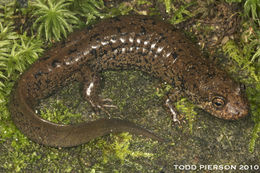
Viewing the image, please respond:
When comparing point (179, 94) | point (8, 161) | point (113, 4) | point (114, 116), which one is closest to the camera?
point (8, 161)

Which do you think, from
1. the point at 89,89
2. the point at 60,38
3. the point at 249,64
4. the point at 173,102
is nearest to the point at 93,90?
the point at 89,89

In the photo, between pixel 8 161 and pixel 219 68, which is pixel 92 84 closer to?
pixel 8 161

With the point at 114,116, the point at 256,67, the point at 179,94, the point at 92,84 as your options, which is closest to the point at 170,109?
the point at 179,94

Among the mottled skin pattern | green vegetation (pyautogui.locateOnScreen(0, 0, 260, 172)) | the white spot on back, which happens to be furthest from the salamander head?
the white spot on back

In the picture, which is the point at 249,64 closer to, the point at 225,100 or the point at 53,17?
the point at 225,100

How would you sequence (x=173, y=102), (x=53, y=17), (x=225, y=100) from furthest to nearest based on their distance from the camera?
(x=53, y=17) → (x=173, y=102) → (x=225, y=100)

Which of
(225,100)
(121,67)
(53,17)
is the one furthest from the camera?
(121,67)
